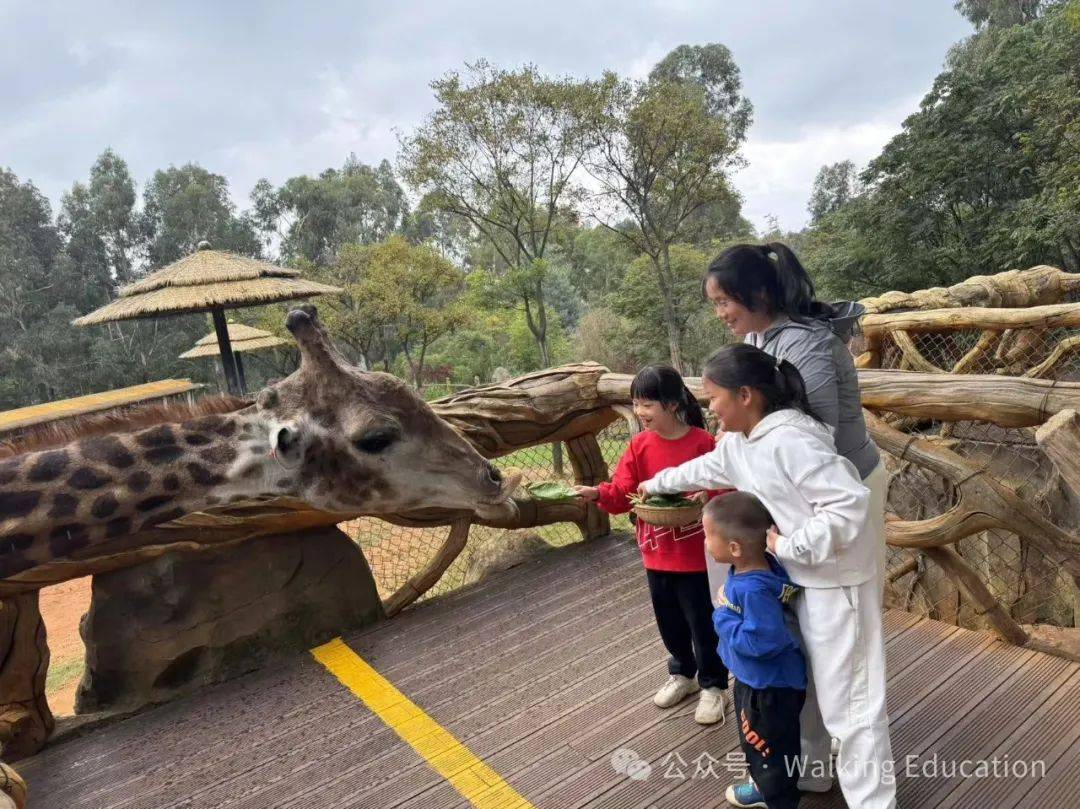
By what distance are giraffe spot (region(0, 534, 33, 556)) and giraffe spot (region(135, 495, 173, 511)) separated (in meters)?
0.34

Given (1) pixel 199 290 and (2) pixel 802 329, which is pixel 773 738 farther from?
(1) pixel 199 290

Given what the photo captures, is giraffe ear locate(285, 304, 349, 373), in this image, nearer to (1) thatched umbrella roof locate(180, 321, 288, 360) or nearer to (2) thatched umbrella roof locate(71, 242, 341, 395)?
(2) thatched umbrella roof locate(71, 242, 341, 395)

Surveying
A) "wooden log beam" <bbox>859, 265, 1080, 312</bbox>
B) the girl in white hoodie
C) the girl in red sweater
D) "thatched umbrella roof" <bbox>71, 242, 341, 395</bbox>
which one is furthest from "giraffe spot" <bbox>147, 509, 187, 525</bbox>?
"thatched umbrella roof" <bbox>71, 242, 341, 395</bbox>

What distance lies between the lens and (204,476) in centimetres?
242

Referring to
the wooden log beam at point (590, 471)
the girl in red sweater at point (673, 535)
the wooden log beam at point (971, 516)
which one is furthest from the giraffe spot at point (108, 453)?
the wooden log beam at point (971, 516)

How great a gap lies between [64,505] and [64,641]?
7.38m

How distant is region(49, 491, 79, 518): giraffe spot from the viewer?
2285mm

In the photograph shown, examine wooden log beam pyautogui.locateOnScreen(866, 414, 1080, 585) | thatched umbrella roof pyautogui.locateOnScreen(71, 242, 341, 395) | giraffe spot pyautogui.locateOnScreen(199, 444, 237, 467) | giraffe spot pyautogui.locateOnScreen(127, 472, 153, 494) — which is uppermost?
thatched umbrella roof pyautogui.locateOnScreen(71, 242, 341, 395)

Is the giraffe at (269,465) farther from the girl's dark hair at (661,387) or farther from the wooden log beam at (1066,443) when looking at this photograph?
the wooden log beam at (1066,443)

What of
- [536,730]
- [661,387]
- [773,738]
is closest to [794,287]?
[661,387]

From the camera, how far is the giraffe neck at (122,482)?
7.45 ft

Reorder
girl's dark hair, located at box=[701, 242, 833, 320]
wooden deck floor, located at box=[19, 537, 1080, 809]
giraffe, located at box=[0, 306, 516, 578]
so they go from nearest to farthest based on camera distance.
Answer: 1. girl's dark hair, located at box=[701, 242, 833, 320]
2. wooden deck floor, located at box=[19, 537, 1080, 809]
3. giraffe, located at box=[0, 306, 516, 578]

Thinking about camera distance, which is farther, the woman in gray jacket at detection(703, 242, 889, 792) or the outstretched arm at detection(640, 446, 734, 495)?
the outstretched arm at detection(640, 446, 734, 495)

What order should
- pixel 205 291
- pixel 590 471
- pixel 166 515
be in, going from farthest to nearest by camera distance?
pixel 205 291 < pixel 590 471 < pixel 166 515
